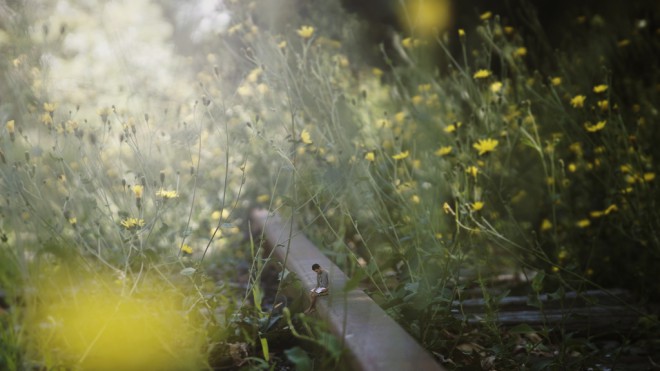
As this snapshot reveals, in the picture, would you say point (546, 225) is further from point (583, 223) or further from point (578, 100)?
point (578, 100)

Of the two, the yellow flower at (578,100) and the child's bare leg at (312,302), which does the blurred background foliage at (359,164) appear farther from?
the child's bare leg at (312,302)

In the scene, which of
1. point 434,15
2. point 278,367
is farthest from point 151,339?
point 434,15

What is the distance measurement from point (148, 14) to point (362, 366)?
7.55 m

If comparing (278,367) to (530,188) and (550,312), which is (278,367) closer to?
(550,312)

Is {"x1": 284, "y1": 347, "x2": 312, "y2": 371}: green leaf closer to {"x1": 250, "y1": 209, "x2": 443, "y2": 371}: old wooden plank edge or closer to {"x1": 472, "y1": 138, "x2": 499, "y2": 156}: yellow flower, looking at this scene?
{"x1": 250, "y1": 209, "x2": 443, "y2": 371}: old wooden plank edge

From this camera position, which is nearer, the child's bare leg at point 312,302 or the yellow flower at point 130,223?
the child's bare leg at point 312,302

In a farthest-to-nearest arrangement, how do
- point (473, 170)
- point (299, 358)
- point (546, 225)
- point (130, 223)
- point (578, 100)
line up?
point (546, 225) < point (578, 100) < point (473, 170) < point (130, 223) < point (299, 358)

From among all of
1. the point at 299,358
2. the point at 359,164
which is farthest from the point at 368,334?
the point at 359,164

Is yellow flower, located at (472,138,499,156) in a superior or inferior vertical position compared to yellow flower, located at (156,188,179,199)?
inferior

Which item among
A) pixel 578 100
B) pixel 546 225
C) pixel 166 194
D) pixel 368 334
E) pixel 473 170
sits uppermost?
pixel 166 194

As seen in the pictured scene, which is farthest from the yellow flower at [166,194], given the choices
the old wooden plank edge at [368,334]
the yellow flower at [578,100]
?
the yellow flower at [578,100]

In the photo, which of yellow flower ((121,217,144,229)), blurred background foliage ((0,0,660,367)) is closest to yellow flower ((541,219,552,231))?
blurred background foliage ((0,0,660,367))

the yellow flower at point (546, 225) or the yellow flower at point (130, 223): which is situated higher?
the yellow flower at point (130, 223)

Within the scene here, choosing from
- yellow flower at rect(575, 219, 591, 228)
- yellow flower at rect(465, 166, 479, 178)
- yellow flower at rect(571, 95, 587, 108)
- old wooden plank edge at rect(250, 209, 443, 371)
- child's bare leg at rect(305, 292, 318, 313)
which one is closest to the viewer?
old wooden plank edge at rect(250, 209, 443, 371)
